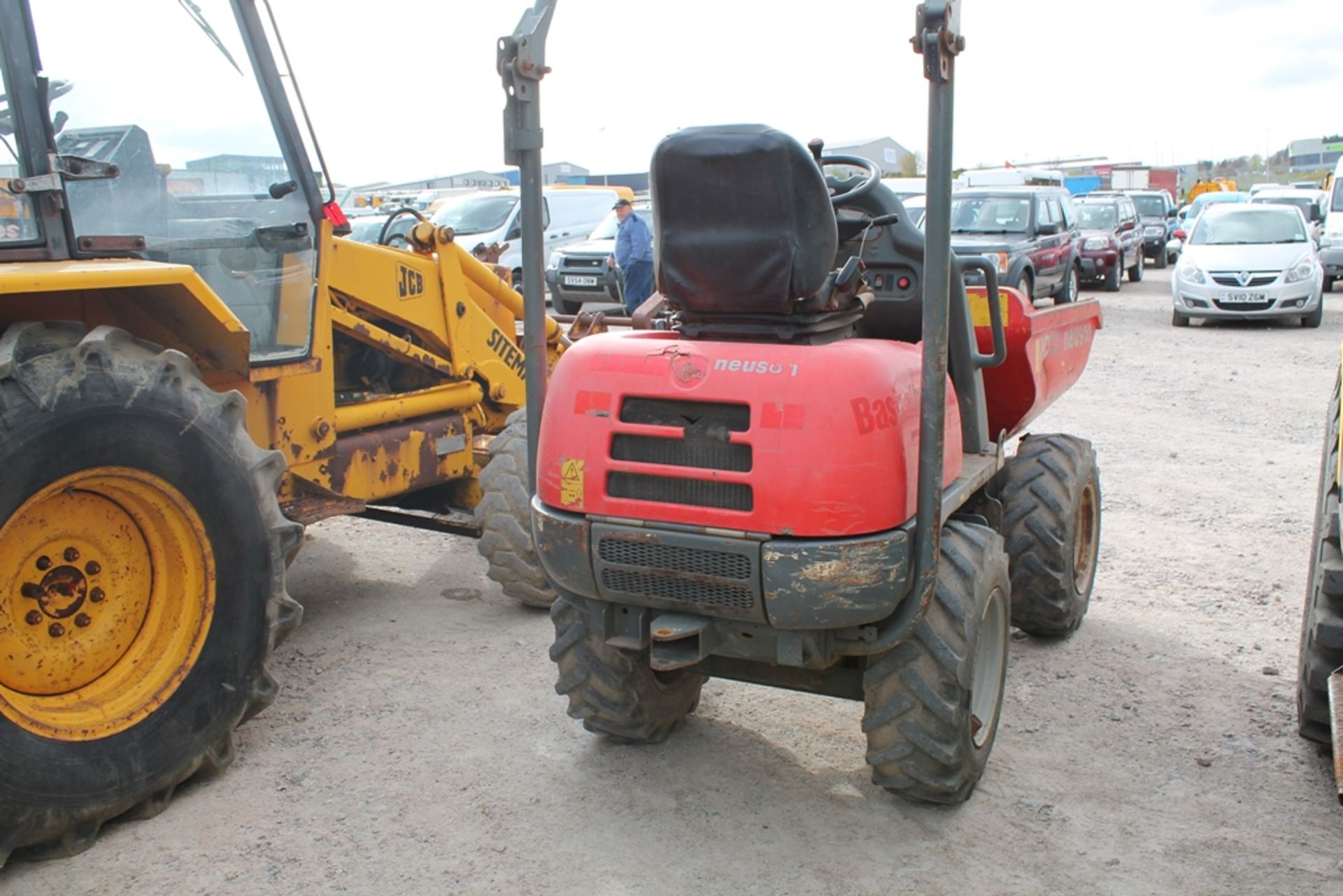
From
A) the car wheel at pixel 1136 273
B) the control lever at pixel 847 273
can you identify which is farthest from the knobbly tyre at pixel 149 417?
the car wheel at pixel 1136 273

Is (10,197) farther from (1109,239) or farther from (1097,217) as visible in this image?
(1097,217)

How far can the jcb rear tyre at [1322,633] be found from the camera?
3949 millimetres

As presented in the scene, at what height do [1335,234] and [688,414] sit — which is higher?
[1335,234]

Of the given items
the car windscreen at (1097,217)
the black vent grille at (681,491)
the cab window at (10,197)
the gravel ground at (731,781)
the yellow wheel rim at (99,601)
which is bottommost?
the gravel ground at (731,781)

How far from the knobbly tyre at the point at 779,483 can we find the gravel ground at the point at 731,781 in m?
0.29

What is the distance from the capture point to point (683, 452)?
11.7ft

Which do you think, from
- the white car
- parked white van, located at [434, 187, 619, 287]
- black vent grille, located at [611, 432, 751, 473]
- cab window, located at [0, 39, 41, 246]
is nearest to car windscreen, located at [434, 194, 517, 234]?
parked white van, located at [434, 187, 619, 287]

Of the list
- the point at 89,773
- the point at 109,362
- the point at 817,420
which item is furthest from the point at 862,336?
the point at 89,773

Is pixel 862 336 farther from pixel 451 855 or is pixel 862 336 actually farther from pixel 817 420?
pixel 451 855

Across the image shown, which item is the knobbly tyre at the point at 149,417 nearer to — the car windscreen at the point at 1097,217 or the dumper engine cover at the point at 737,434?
the dumper engine cover at the point at 737,434

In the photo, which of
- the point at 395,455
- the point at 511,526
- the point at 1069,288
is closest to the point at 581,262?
the point at 1069,288

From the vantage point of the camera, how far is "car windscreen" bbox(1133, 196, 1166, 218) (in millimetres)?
28547

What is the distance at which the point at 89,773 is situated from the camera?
3.62 meters

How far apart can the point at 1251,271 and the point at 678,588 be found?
586 inches
